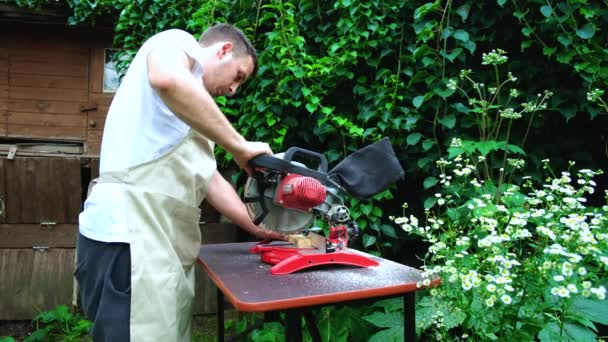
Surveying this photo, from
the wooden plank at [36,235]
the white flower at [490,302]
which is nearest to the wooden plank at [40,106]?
the wooden plank at [36,235]

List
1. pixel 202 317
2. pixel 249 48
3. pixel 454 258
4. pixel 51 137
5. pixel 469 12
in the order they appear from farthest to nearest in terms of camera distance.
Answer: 1. pixel 51 137
2. pixel 202 317
3. pixel 469 12
4. pixel 249 48
5. pixel 454 258

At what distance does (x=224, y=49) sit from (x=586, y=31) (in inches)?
68.9

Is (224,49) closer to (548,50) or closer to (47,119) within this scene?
(548,50)

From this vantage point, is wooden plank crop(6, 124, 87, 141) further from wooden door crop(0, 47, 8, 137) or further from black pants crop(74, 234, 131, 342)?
black pants crop(74, 234, 131, 342)

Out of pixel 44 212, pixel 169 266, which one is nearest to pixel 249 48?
pixel 169 266

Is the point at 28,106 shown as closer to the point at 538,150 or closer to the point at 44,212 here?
the point at 44,212

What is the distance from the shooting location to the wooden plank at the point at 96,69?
6428 millimetres

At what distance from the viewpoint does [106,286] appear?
1.55m

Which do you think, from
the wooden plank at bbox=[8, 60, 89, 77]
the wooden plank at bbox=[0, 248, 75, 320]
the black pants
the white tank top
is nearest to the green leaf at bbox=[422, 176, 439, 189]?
the white tank top

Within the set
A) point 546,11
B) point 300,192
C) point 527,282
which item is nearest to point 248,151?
point 300,192

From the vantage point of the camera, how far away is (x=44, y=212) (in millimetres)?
3902

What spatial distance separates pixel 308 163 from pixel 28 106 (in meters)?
5.06

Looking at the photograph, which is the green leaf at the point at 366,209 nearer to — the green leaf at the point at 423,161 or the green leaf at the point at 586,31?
the green leaf at the point at 423,161

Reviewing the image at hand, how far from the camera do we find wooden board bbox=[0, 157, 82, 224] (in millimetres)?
3857
